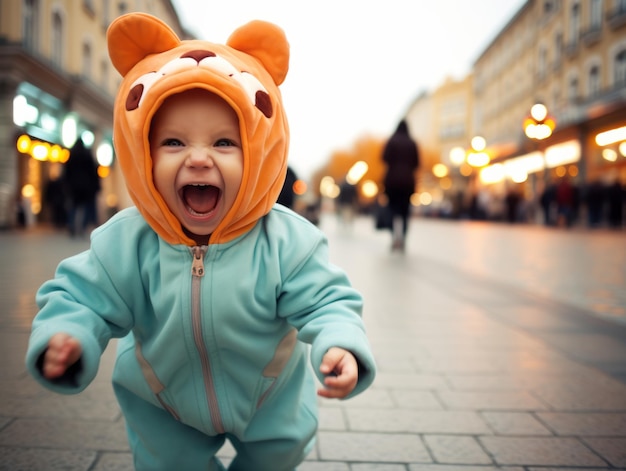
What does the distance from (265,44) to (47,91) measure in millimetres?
19355

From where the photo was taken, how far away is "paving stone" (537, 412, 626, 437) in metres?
2.44

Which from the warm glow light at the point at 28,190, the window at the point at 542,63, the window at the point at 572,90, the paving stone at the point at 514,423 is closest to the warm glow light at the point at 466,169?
the window at the point at 542,63

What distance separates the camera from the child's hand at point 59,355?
53.6 inches

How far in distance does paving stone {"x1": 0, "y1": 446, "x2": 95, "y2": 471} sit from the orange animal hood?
1010mm

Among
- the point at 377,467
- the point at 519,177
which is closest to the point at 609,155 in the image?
the point at 519,177

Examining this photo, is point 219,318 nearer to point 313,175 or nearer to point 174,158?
point 174,158

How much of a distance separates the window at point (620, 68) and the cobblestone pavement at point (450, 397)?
1990cm

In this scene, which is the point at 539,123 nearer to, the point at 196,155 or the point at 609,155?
the point at 196,155

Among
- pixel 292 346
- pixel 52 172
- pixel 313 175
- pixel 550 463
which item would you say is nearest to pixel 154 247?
pixel 292 346

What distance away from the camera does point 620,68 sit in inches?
899

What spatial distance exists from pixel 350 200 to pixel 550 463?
16.6m

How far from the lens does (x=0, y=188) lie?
1493 centimetres

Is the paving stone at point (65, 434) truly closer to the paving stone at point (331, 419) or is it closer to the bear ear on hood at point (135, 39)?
the paving stone at point (331, 419)

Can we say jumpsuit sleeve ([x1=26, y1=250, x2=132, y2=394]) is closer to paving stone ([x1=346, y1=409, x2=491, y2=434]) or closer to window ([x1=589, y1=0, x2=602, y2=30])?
paving stone ([x1=346, y1=409, x2=491, y2=434])
